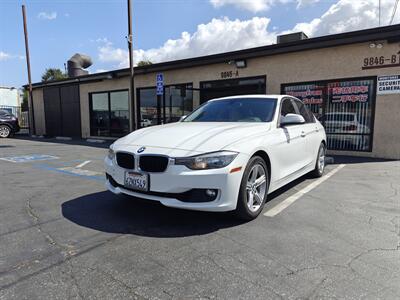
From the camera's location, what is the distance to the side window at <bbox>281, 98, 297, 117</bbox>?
4.70 metres

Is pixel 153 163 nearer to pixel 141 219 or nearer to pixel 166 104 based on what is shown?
pixel 141 219

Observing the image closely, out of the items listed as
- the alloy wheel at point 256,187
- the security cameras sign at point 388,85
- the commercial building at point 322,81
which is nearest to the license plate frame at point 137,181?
the alloy wheel at point 256,187

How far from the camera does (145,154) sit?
3.40 metres

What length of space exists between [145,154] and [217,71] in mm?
8970

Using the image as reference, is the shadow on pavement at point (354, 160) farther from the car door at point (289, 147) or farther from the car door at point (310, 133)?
the car door at point (289, 147)

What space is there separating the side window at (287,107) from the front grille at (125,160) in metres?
2.38

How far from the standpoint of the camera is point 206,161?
10.6 ft

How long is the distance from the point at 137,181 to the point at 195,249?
1.04m

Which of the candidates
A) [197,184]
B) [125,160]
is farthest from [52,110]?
[197,184]

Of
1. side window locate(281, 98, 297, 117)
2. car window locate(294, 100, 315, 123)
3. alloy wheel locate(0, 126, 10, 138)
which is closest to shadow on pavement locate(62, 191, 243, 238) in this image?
side window locate(281, 98, 297, 117)

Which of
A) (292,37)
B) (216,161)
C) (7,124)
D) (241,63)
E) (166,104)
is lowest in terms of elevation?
(7,124)

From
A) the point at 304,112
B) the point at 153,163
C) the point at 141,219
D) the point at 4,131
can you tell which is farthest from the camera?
the point at 4,131

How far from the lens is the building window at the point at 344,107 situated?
8945 millimetres

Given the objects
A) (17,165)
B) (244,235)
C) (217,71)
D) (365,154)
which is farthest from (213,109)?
(217,71)
